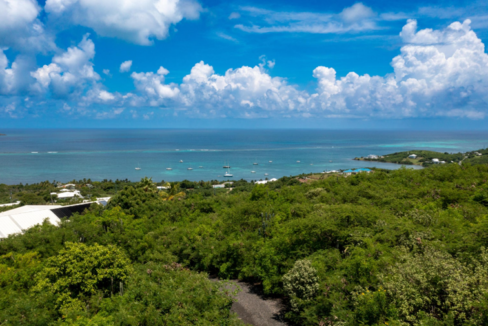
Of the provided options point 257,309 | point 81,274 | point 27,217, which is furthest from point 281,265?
point 27,217

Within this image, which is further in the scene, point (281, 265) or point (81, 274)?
point (281, 265)

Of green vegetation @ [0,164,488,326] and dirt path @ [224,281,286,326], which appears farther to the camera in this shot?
dirt path @ [224,281,286,326]

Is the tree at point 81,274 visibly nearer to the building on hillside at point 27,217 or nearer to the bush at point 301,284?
the bush at point 301,284

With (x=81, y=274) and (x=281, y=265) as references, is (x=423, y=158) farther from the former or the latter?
(x=81, y=274)

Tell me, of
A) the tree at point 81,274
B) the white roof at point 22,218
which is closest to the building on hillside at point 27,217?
the white roof at point 22,218

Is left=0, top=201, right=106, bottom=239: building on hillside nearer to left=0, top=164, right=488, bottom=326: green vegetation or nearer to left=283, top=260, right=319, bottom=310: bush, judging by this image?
left=0, top=164, right=488, bottom=326: green vegetation

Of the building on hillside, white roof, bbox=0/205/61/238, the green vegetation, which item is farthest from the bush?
white roof, bbox=0/205/61/238
